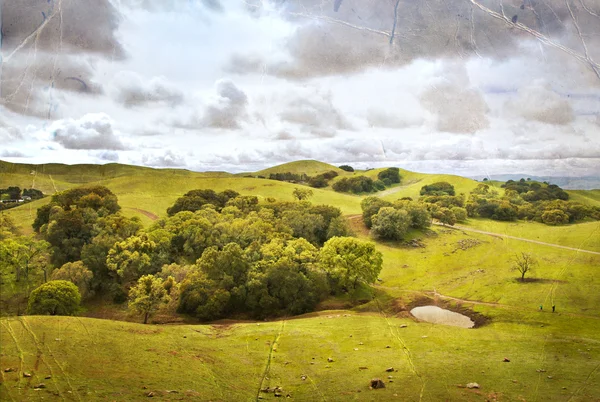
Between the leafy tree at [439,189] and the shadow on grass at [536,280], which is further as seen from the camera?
→ the leafy tree at [439,189]

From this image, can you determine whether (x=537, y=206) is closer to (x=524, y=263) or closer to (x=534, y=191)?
(x=534, y=191)

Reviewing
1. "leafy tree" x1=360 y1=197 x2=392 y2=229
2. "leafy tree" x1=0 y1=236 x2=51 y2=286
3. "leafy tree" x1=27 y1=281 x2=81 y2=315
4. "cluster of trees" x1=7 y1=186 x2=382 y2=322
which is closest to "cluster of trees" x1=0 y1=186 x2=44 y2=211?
"cluster of trees" x1=7 y1=186 x2=382 y2=322

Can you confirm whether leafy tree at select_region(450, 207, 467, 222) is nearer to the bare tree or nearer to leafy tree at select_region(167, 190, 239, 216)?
the bare tree

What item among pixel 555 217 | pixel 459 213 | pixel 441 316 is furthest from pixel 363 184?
pixel 441 316

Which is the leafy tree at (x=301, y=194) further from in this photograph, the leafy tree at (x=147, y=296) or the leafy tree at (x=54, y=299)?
the leafy tree at (x=54, y=299)

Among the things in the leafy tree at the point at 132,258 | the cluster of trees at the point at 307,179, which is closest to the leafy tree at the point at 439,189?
the cluster of trees at the point at 307,179
